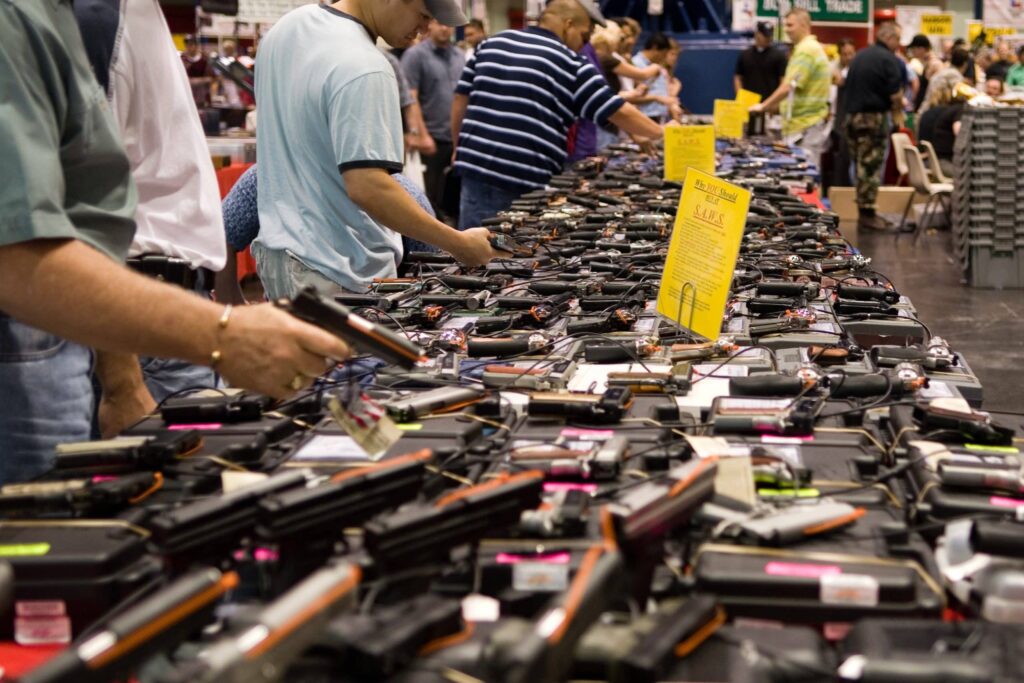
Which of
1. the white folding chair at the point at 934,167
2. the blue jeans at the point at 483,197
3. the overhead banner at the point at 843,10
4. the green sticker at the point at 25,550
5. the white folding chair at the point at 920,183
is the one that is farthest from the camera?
the overhead banner at the point at 843,10

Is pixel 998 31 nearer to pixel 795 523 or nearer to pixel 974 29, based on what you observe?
pixel 974 29

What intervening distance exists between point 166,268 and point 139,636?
1.67 metres

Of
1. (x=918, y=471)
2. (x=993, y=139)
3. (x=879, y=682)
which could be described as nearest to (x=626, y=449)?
(x=918, y=471)

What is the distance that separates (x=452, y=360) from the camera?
2.44 meters

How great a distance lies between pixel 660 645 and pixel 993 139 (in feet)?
26.8

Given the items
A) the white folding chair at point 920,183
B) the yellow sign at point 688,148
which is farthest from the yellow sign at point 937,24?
the yellow sign at point 688,148

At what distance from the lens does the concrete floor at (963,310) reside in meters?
6.14

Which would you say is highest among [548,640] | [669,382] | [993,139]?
[548,640]

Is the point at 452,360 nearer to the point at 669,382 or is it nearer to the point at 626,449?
the point at 669,382

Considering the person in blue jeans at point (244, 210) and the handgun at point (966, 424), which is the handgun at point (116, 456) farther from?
the person in blue jeans at point (244, 210)

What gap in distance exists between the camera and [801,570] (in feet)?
4.43

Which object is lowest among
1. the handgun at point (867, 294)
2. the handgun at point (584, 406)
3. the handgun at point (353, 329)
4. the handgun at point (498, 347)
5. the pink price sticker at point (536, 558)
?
the handgun at point (867, 294)

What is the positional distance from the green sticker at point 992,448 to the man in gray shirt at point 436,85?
7.80 meters

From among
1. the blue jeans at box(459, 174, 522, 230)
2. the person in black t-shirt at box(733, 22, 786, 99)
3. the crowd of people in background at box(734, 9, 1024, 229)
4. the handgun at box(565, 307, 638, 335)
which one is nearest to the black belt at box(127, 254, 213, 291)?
the handgun at box(565, 307, 638, 335)
